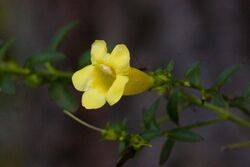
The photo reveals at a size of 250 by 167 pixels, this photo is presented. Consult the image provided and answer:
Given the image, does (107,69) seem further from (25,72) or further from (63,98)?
(25,72)

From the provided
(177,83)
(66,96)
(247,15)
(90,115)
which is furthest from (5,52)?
(90,115)

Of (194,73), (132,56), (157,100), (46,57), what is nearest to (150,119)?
(157,100)

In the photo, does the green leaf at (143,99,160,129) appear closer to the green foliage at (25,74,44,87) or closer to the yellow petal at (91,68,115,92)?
the yellow petal at (91,68,115,92)

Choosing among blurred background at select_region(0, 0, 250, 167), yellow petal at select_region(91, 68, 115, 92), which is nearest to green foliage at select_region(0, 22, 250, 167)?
yellow petal at select_region(91, 68, 115, 92)

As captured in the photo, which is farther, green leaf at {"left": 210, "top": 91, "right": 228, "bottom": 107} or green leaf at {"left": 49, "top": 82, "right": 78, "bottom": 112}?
green leaf at {"left": 49, "top": 82, "right": 78, "bottom": 112}

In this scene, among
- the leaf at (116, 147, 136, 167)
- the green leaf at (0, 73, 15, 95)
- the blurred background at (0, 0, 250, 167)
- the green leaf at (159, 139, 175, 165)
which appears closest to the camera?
the leaf at (116, 147, 136, 167)

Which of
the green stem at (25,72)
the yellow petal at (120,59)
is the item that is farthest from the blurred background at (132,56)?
the yellow petal at (120,59)
